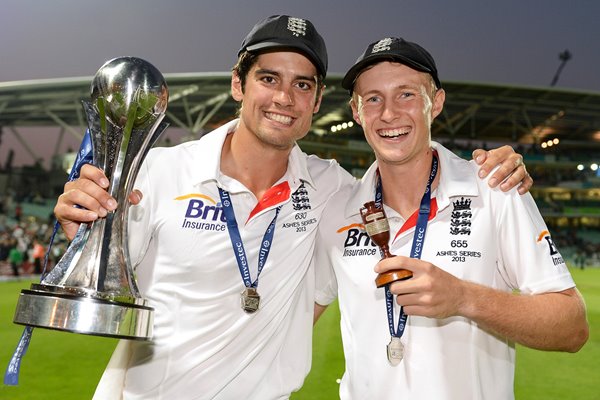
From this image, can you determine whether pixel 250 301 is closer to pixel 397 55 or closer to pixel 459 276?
pixel 459 276

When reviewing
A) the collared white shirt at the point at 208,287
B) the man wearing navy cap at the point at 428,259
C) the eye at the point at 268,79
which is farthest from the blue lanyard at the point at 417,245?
the eye at the point at 268,79

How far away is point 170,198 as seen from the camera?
7.70 feet

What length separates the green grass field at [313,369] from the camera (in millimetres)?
6363

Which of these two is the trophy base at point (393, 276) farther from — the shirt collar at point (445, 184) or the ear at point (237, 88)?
the ear at point (237, 88)

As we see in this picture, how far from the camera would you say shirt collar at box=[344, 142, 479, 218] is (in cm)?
235

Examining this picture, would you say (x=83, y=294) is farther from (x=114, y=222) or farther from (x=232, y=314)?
(x=232, y=314)

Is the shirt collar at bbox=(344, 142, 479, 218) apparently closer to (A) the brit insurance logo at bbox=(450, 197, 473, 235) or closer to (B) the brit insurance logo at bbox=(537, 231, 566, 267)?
(A) the brit insurance logo at bbox=(450, 197, 473, 235)

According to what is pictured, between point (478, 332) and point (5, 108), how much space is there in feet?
88.3

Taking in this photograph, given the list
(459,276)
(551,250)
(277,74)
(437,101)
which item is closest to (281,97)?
(277,74)

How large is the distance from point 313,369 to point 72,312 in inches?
241

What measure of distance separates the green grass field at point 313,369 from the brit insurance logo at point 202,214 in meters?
4.28

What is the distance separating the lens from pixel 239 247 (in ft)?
7.59

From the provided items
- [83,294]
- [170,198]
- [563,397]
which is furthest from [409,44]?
[563,397]

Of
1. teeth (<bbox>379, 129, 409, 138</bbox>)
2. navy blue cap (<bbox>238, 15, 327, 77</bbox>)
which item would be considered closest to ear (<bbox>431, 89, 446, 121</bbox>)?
teeth (<bbox>379, 129, 409, 138</bbox>)
